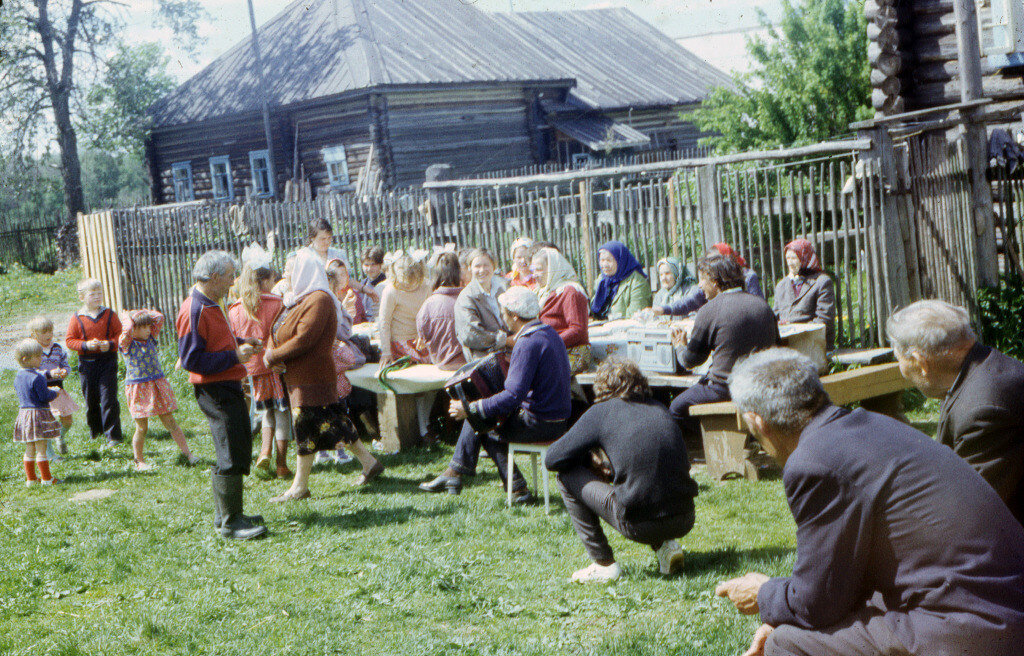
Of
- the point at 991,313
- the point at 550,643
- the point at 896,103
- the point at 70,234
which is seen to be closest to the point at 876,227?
the point at 991,313

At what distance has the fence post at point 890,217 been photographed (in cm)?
816

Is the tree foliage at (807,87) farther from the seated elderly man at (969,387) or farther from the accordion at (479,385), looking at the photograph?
the seated elderly man at (969,387)

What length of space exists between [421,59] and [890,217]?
64.4 feet

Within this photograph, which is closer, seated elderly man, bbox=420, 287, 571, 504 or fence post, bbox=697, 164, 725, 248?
seated elderly man, bbox=420, 287, 571, 504

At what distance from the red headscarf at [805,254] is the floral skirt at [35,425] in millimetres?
6156

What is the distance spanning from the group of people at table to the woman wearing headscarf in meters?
0.02

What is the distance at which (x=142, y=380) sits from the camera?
27.1 feet

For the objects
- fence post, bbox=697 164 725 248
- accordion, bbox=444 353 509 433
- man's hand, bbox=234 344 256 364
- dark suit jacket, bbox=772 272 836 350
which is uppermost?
fence post, bbox=697 164 725 248

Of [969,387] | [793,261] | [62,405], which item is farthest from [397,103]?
[969,387]

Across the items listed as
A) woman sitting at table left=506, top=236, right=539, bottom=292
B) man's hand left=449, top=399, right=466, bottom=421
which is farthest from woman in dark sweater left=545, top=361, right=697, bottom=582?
woman sitting at table left=506, top=236, right=539, bottom=292

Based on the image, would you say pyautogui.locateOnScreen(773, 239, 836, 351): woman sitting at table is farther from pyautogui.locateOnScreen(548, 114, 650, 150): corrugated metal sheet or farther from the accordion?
pyautogui.locateOnScreen(548, 114, 650, 150): corrugated metal sheet

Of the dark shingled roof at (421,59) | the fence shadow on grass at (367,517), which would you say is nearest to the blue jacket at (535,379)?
the fence shadow on grass at (367,517)

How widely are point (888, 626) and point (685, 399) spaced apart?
4127 millimetres

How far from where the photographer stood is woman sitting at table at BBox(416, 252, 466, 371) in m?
7.90
